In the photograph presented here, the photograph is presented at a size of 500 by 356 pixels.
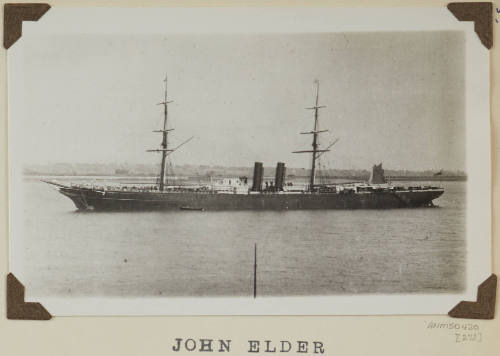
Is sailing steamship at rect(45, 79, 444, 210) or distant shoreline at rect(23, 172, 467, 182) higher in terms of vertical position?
distant shoreline at rect(23, 172, 467, 182)

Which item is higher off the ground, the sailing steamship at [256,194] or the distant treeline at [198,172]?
the distant treeline at [198,172]

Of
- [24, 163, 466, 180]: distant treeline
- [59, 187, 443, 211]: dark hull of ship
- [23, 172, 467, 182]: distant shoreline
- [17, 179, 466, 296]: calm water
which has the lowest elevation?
[17, 179, 466, 296]: calm water

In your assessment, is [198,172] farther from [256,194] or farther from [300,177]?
[300,177]

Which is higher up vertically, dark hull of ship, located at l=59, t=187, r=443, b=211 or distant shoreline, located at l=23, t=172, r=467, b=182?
distant shoreline, located at l=23, t=172, r=467, b=182

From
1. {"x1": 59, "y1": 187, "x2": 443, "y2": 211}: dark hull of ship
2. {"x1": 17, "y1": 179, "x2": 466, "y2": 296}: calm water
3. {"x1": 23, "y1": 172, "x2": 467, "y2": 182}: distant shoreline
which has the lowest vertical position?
{"x1": 17, "y1": 179, "x2": 466, "y2": 296}: calm water
